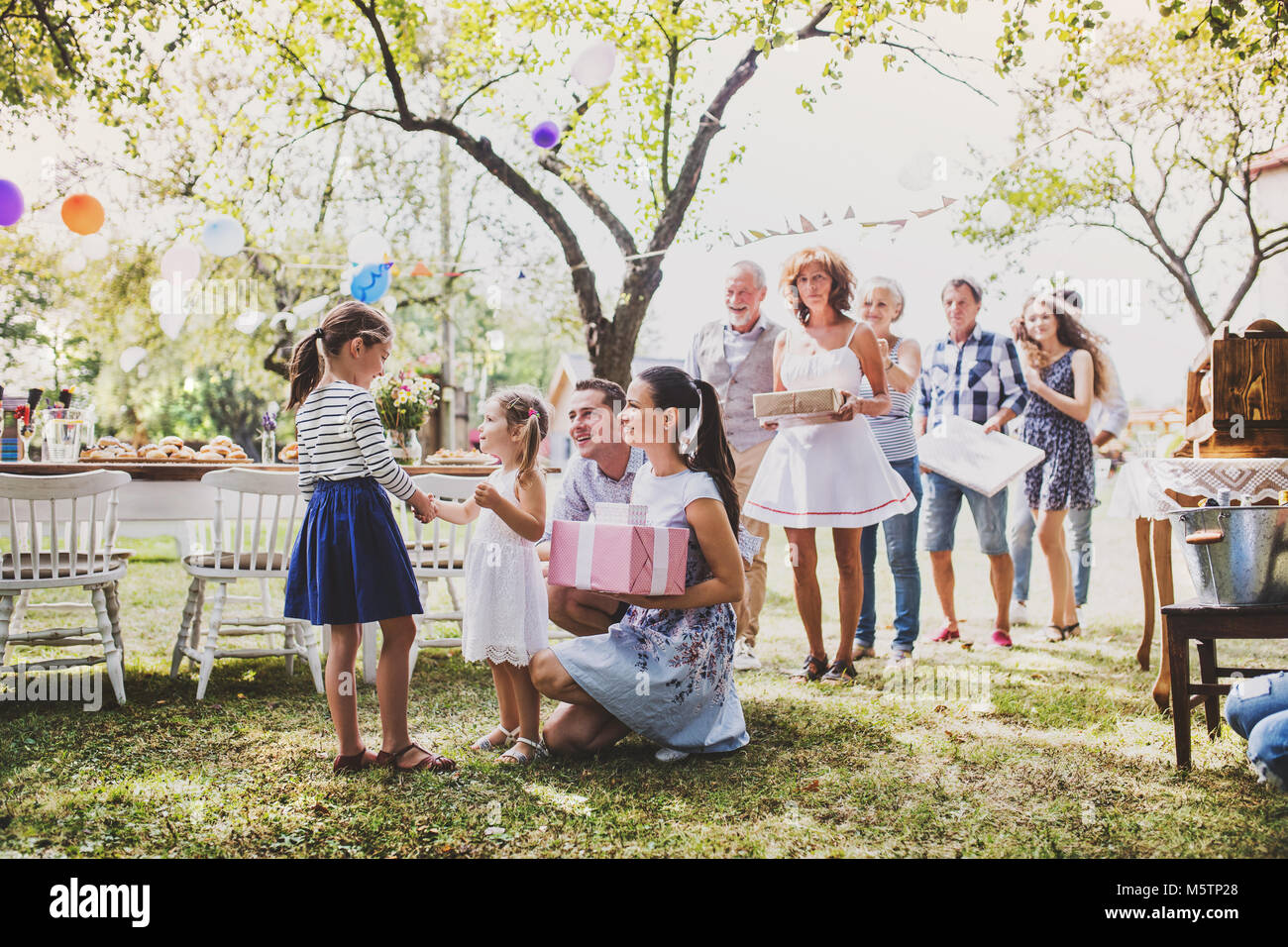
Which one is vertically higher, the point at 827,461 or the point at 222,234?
the point at 222,234

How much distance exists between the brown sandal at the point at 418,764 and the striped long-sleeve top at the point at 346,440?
2.22 ft

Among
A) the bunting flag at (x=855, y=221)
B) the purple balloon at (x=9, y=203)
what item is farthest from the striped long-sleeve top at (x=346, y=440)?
the purple balloon at (x=9, y=203)

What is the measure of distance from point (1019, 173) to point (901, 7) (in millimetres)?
4559

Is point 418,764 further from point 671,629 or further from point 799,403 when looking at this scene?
point 799,403

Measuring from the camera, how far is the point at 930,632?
472 centimetres

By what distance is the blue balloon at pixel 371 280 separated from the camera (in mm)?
4754

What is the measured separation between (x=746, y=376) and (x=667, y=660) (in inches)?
67.6

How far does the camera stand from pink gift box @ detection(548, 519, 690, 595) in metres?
2.38

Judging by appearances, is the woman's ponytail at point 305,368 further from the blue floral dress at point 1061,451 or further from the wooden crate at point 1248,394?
the blue floral dress at point 1061,451

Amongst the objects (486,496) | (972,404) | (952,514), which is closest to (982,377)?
(972,404)

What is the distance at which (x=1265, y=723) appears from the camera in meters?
2.25

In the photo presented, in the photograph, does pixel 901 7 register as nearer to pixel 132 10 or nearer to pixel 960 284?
pixel 960 284
